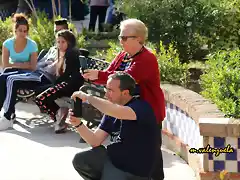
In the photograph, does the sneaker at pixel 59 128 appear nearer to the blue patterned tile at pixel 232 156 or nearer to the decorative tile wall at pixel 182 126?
the decorative tile wall at pixel 182 126

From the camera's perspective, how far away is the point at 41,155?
6.25 metres

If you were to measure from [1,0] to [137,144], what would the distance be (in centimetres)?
1266

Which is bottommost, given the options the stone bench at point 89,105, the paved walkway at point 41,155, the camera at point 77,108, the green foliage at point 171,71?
the paved walkway at point 41,155

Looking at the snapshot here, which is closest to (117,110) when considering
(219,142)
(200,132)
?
(200,132)

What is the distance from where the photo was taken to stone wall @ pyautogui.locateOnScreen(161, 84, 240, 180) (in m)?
4.84

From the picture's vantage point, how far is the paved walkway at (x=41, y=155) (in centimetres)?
563

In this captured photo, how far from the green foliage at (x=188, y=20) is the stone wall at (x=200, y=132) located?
2.05 meters

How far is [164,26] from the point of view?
8430 millimetres

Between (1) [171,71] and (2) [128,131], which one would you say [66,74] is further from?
(2) [128,131]

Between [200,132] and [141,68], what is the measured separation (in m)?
0.67

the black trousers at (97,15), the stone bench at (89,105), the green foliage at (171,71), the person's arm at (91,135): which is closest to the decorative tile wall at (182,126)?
the green foliage at (171,71)

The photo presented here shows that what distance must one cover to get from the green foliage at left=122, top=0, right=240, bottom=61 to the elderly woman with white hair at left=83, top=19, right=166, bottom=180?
351cm

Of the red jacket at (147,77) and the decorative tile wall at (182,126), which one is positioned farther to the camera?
the decorative tile wall at (182,126)

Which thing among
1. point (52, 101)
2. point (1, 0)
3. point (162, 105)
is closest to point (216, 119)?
point (162, 105)
